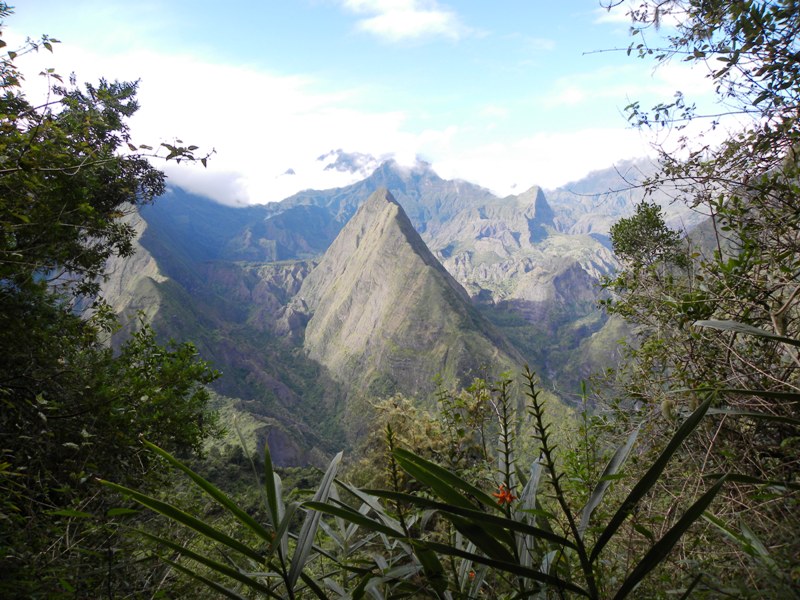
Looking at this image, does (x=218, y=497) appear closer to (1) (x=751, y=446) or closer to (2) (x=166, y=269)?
(1) (x=751, y=446)

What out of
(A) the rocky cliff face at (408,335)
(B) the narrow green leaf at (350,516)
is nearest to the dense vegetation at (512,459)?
(B) the narrow green leaf at (350,516)

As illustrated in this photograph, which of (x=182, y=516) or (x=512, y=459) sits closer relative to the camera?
(x=182, y=516)

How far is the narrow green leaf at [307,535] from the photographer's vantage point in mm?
1062

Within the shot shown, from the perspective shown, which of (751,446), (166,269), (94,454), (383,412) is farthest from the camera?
(166,269)

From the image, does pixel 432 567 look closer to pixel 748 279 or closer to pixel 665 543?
pixel 665 543

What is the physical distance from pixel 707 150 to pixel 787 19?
1588 millimetres

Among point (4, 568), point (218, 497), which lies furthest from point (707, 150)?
point (4, 568)

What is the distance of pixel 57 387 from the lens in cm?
505

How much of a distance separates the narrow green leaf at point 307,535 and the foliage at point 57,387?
31.4 inches

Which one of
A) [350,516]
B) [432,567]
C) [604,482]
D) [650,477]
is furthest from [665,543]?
[350,516]

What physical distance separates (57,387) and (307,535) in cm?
545

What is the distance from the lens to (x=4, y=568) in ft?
7.25

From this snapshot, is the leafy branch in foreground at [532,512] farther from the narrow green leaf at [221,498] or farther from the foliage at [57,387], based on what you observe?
→ the foliage at [57,387]

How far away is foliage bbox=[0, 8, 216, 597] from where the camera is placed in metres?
2.71
